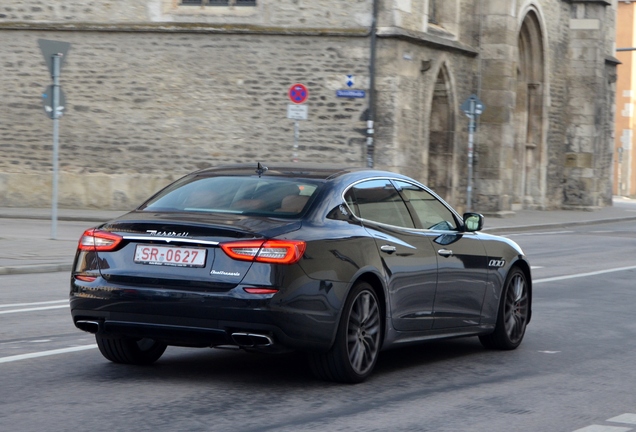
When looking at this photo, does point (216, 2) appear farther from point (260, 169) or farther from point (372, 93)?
point (260, 169)

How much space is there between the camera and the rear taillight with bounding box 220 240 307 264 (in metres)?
6.87

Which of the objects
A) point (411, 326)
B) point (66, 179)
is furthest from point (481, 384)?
point (66, 179)

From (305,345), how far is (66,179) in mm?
24780

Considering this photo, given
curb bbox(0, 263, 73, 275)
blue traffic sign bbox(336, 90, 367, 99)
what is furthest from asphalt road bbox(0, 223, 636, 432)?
blue traffic sign bbox(336, 90, 367, 99)

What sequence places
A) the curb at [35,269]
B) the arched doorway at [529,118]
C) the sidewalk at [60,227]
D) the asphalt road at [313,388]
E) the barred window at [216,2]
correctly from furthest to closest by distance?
1. the arched doorway at [529,118]
2. the barred window at [216,2]
3. the sidewalk at [60,227]
4. the curb at [35,269]
5. the asphalt road at [313,388]

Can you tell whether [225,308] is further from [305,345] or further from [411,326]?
[411,326]

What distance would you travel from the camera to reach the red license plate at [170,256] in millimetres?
6965

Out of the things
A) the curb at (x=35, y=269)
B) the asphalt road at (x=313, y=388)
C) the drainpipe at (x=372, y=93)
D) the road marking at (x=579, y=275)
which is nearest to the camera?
the asphalt road at (x=313, y=388)

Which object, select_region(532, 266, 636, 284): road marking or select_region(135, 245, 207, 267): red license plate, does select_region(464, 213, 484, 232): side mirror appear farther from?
select_region(532, 266, 636, 284): road marking

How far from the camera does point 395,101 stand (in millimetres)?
29344

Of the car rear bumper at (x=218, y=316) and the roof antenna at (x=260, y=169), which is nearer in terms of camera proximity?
the car rear bumper at (x=218, y=316)

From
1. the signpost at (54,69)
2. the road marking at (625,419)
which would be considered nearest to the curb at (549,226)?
the signpost at (54,69)

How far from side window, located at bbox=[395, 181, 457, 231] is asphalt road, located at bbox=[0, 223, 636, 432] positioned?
0.99 meters

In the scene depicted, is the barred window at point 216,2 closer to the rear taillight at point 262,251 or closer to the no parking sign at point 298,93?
the no parking sign at point 298,93
